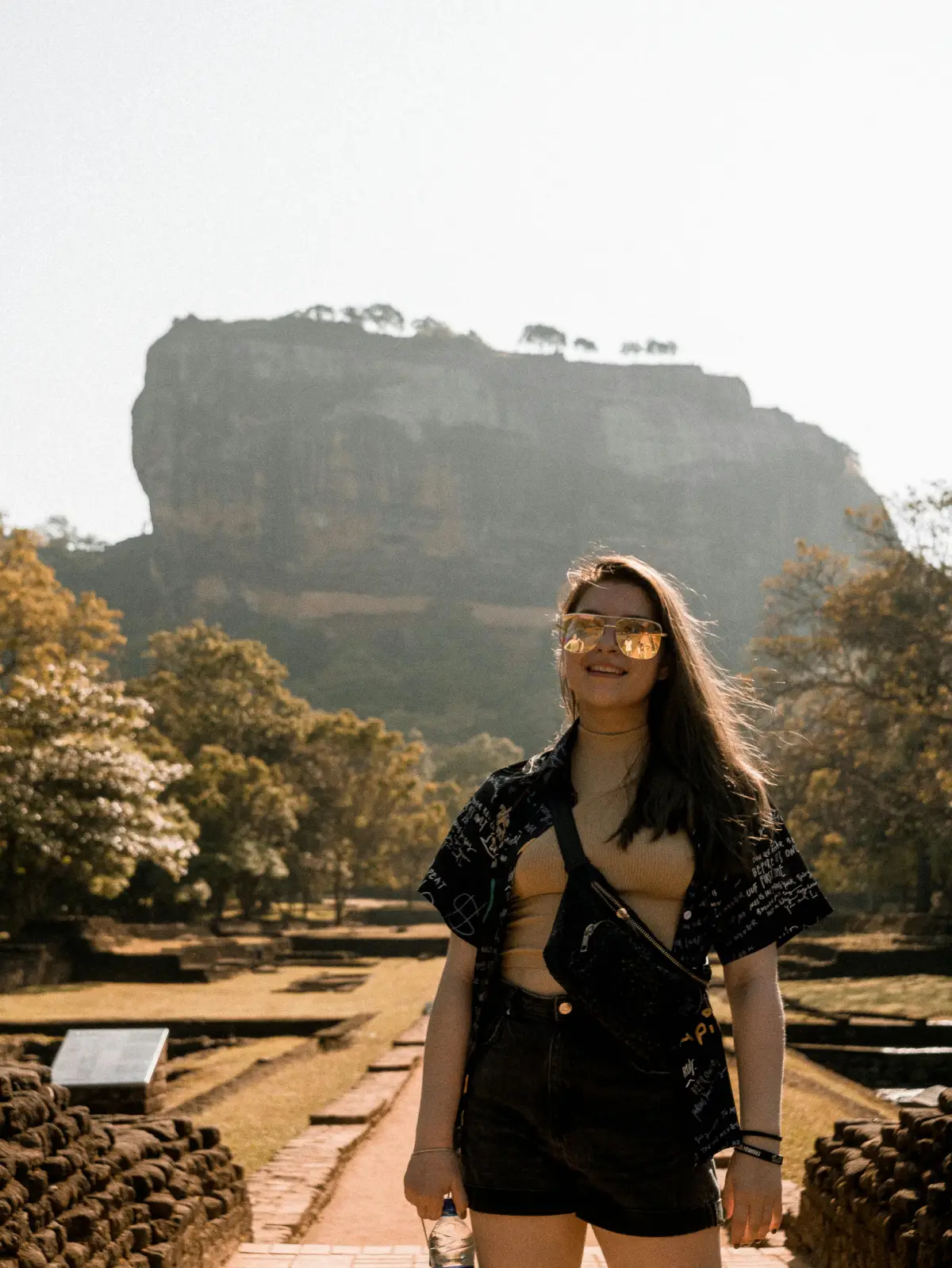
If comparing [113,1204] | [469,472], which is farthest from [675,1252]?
[469,472]

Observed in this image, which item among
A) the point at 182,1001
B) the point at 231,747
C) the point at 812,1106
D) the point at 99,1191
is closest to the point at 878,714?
the point at 182,1001

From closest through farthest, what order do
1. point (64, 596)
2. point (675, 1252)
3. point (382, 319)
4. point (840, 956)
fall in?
1. point (675, 1252)
2. point (840, 956)
3. point (64, 596)
4. point (382, 319)

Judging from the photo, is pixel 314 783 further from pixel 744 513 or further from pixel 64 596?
pixel 744 513

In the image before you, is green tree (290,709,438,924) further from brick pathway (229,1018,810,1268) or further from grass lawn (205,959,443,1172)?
brick pathway (229,1018,810,1268)

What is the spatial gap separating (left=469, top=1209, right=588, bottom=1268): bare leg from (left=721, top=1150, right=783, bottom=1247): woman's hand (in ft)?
0.80

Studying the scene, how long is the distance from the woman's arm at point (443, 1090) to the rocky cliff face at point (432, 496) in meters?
111

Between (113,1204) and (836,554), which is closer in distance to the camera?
(113,1204)

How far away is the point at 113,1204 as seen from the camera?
5094 mm

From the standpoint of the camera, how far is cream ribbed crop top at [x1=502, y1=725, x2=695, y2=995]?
2.40 m

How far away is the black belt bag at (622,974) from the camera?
232 cm

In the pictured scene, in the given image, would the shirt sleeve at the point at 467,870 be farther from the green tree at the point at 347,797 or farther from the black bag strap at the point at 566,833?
the green tree at the point at 347,797

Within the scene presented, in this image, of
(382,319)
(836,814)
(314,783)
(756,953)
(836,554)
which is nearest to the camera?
(756,953)

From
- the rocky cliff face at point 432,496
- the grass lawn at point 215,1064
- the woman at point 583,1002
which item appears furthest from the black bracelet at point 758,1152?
the rocky cliff face at point 432,496

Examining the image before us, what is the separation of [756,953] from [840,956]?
20.6 m
